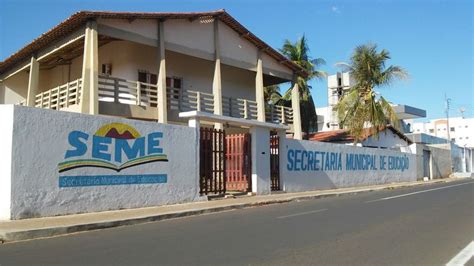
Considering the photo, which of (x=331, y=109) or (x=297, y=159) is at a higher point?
(x=331, y=109)

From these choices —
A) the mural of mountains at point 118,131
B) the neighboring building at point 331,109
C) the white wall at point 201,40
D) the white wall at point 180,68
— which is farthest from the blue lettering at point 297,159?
the neighboring building at point 331,109

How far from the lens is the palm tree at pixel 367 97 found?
33.1 meters

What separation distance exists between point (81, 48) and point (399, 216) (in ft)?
54.3

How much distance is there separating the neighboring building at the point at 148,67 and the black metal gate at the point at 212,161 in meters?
2.74

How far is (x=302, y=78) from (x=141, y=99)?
1809cm

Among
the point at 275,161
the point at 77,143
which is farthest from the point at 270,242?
the point at 275,161

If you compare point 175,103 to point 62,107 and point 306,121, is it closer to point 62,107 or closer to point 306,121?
point 62,107

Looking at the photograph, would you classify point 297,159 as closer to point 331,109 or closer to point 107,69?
point 107,69

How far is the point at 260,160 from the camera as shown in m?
20.2

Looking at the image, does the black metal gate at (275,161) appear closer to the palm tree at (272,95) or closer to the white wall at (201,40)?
the white wall at (201,40)

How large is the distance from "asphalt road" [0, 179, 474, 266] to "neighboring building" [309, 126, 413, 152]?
974 inches

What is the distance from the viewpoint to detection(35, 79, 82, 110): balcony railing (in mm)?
20406

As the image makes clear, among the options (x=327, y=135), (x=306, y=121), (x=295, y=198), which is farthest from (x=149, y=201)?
A: (x=327, y=135)

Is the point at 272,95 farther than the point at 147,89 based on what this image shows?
Yes
